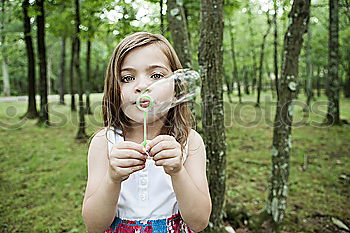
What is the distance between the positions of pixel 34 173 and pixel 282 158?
18.4 ft

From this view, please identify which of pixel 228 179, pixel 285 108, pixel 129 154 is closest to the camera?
pixel 129 154

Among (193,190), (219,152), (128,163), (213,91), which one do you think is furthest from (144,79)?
(219,152)

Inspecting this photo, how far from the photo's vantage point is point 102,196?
1.43 m

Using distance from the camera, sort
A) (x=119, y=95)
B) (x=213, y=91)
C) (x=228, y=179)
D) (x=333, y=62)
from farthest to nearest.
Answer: (x=333, y=62) < (x=228, y=179) < (x=213, y=91) < (x=119, y=95)

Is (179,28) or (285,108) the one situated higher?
(179,28)

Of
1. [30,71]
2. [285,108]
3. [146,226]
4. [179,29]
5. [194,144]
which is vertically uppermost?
[30,71]

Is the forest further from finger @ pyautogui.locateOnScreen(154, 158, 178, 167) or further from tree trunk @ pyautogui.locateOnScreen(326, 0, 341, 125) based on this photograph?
finger @ pyautogui.locateOnScreen(154, 158, 178, 167)

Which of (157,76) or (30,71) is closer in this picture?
(157,76)

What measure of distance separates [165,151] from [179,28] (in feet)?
8.47

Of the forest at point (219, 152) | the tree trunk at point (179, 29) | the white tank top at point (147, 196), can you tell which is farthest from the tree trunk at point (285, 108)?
the white tank top at point (147, 196)

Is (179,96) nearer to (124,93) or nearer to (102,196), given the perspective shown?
(124,93)

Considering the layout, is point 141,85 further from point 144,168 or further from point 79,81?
point 79,81

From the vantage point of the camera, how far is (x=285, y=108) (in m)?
3.53

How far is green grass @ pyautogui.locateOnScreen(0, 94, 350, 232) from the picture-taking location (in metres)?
4.51
